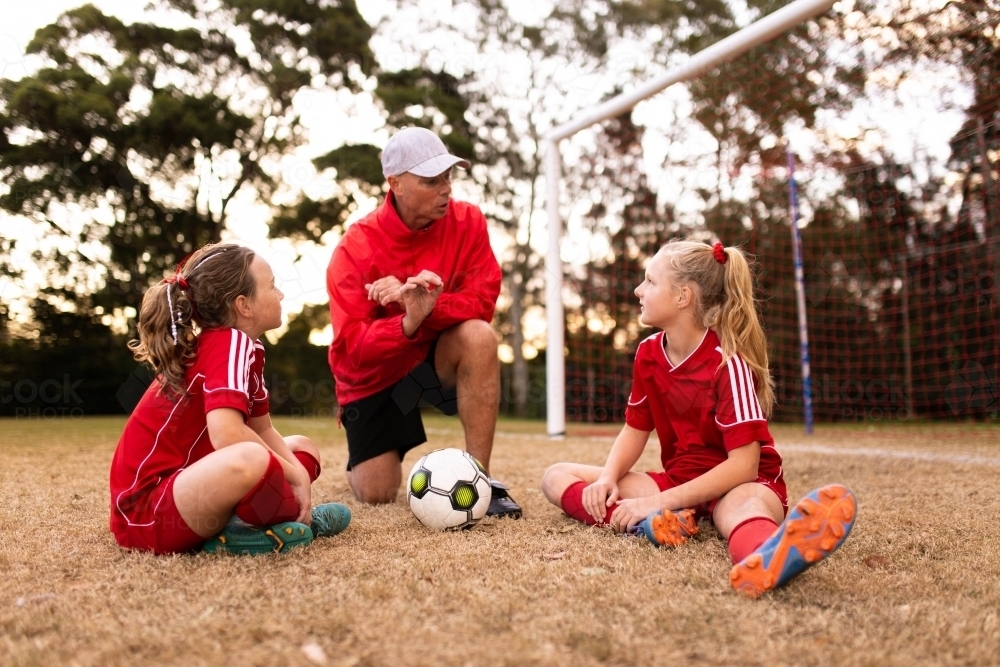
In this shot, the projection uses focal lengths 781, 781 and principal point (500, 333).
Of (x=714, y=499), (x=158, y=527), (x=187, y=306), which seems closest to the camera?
(x=158, y=527)

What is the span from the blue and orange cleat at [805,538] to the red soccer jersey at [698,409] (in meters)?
0.51

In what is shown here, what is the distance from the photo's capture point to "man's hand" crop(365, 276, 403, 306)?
263cm

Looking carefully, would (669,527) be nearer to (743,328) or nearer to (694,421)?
(694,421)

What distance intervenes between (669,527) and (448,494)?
0.66 meters

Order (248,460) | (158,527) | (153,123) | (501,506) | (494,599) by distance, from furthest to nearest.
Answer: (153,123) → (501,506) → (158,527) → (248,460) → (494,599)

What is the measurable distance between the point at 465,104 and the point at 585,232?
12.6 ft

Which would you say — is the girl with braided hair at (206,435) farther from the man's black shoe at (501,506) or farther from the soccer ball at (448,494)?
the man's black shoe at (501,506)

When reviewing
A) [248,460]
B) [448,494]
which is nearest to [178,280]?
[248,460]

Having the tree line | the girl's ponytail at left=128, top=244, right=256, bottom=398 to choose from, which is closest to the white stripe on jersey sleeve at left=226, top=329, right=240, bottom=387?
Result: the girl's ponytail at left=128, top=244, right=256, bottom=398

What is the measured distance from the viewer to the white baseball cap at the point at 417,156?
9.72ft

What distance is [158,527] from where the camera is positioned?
6.26 ft

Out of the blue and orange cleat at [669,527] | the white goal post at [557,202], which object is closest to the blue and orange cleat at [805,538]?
the blue and orange cleat at [669,527]

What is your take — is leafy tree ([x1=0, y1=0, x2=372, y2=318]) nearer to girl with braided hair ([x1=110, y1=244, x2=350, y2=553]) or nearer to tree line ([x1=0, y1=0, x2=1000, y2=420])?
tree line ([x1=0, y1=0, x2=1000, y2=420])

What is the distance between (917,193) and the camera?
9555 millimetres
